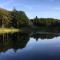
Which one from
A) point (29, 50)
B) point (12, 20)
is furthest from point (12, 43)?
point (12, 20)

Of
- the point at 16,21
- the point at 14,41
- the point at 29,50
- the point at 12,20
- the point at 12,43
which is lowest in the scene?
the point at 14,41

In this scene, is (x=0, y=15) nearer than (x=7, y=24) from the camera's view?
Yes

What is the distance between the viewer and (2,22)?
80312mm

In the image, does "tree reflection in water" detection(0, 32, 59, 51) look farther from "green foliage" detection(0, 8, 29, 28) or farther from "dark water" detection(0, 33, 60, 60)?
"green foliage" detection(0, 8, 29, 28)

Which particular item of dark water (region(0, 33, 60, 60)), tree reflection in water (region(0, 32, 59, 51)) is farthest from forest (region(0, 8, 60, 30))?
dark water (region(0, 33, 60, 60))

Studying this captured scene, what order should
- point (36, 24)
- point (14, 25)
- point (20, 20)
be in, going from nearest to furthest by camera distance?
point (14, 25) < point (20, 20) < point (36, 24)

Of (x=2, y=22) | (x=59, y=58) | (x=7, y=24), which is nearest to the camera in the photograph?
(x=59, y=58)

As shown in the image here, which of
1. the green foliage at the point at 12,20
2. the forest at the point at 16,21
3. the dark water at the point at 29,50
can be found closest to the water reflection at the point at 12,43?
the dark water at the point at 29,50

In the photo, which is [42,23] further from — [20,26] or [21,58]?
[21,58]

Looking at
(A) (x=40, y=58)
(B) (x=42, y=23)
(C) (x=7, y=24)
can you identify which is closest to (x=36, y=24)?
(B) (x=42, y=23)

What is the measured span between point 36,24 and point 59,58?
11937 centimetres

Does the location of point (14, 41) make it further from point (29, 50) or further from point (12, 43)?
point (29, 50)

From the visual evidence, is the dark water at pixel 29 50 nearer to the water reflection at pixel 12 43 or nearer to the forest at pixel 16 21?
the water reflection at pixel 12 43

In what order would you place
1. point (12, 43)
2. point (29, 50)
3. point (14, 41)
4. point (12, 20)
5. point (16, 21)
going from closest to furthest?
point (29, 50) < point (12, 43) < point (14, 41) < point (12, 20) < point (16, 21)
